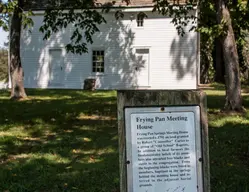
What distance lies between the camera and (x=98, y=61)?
22.2m

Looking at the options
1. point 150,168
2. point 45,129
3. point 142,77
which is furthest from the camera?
point 142,77

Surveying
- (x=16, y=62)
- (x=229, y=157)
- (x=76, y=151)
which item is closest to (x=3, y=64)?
(x=16, y=62)

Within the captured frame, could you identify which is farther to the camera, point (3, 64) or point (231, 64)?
point (3, 64)

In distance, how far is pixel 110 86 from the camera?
22.0 meters

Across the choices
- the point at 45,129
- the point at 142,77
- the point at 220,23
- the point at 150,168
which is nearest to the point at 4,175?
the point at 150,168

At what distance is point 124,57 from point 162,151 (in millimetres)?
19107

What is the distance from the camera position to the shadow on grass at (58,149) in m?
4.68

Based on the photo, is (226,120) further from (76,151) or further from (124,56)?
(124,56)

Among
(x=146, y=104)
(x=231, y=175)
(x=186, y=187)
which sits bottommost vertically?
(x=231, y=175)

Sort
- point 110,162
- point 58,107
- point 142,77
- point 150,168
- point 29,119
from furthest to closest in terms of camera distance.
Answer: point 142,77 → point 58,107 → point 29,119 → point 110,162 → point 150,168

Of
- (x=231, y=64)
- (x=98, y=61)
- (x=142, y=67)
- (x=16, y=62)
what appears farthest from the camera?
(x=98, y=61)

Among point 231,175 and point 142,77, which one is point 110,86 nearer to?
point 142,77

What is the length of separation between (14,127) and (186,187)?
22.6ft

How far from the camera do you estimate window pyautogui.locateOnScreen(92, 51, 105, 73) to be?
22.2 m
